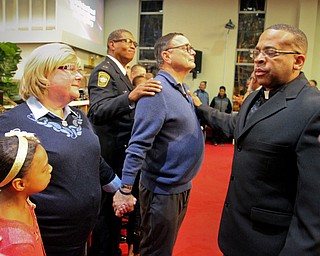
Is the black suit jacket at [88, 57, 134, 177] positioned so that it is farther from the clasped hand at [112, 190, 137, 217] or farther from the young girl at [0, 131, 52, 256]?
the young girl at [0, 131, 52, 256]

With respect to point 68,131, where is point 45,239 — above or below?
below

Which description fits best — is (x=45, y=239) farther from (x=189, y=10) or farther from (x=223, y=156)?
(x=189, y=10)

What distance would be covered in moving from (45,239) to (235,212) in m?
0.79

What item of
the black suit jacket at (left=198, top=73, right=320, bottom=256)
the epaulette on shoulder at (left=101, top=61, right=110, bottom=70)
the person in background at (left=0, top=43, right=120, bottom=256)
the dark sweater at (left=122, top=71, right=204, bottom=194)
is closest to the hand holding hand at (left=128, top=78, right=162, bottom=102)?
the dark sweater at (left=122, top=71, right=204, bottom=194)

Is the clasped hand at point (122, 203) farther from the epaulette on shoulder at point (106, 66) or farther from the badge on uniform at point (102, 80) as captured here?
the epaulette on shoulder at point (106, 66)

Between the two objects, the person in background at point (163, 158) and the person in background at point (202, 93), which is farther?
the person in background at point (202, 93)

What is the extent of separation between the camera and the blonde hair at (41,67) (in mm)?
1256

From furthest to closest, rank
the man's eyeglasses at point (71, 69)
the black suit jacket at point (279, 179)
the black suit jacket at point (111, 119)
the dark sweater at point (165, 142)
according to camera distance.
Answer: the black suit jacket at point (111, 119) → the dark sweater at point (165, 142) → the man's eyeglasses at point (71, 69) → the black suit jacket at point (279, 179)

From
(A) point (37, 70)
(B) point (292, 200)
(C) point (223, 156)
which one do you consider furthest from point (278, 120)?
(C) point (223, 156)

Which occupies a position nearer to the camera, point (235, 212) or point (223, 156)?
point (235, 212)

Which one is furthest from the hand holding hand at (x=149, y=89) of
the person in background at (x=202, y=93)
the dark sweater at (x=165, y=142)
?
the person in background at (x=202, y=93)

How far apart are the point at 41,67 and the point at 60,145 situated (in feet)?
1.12

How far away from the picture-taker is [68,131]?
1.27 metres

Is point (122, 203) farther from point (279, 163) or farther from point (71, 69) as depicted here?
point (279, 163)
